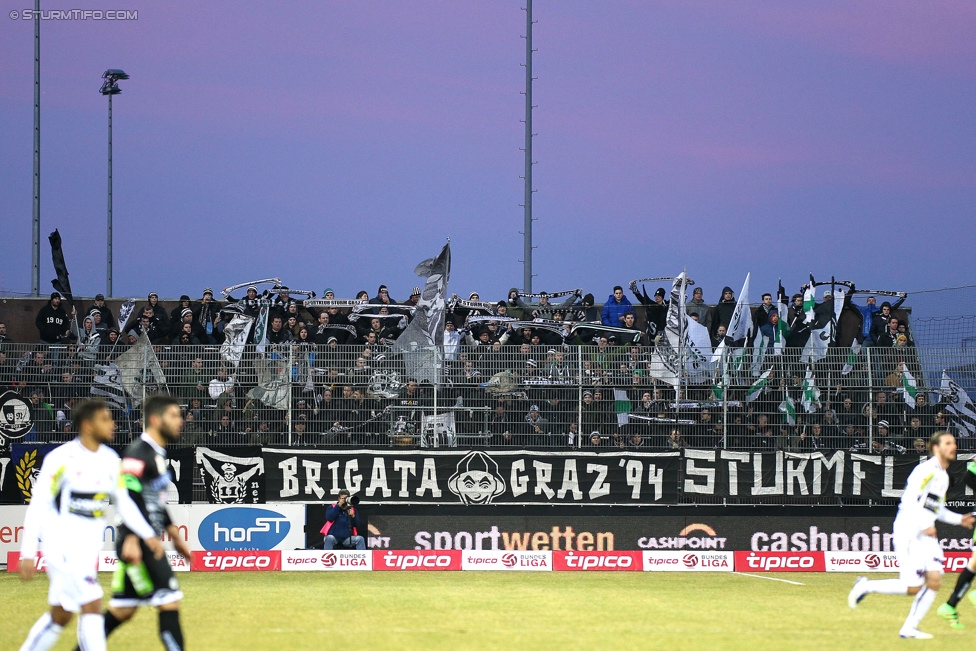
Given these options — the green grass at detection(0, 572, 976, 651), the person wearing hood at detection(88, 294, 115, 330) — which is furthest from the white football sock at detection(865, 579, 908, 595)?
the person wearing hood at detection(88, 294, 115, 330)

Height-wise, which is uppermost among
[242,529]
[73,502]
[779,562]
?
[73,502]

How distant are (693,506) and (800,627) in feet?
31.0

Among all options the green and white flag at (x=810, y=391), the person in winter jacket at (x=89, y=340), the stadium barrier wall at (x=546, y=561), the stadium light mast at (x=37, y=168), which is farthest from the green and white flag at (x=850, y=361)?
the stadium light mast at (x=37, y=168)

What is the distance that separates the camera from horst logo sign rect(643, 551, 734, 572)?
68.0 ft

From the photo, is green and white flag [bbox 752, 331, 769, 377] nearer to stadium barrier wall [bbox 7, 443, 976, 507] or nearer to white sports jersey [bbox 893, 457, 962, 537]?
stadium barrier wall [bbox 7, 443, 976, 507]

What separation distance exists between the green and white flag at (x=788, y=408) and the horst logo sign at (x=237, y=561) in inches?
383

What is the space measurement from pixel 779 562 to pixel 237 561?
32.4 ft

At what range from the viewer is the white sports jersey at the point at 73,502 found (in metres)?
8.48

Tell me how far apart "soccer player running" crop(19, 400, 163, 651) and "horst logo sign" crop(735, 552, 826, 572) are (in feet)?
47.6

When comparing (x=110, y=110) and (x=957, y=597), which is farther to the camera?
(x=110, y=110)

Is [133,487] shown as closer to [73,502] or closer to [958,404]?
[73,502]

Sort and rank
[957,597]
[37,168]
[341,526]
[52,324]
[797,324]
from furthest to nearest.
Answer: [37,168]
[797,324]
[52,324]
[341,526]
[957,597]

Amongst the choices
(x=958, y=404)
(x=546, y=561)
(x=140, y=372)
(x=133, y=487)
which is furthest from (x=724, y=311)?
(x=133, y=487)

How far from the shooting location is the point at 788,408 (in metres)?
21.4
